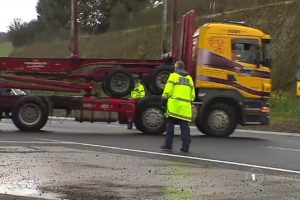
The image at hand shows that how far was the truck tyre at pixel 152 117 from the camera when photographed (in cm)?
1722

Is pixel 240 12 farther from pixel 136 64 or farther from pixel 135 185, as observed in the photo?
pixel 135 185

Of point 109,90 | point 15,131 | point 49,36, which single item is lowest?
point 15,131

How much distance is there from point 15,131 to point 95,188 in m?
9.70

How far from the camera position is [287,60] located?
32.8 metres

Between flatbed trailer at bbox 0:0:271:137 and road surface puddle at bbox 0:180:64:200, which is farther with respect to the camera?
flatbed trailer at bbox 0:0:271:137

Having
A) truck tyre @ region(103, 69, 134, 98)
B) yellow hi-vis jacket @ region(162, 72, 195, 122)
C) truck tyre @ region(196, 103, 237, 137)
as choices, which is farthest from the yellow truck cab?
yellow hi-vis jacket @ region(162, 72, 195, 122)

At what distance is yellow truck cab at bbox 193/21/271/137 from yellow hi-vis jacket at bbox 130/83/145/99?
168cm

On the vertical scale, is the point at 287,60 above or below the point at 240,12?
below

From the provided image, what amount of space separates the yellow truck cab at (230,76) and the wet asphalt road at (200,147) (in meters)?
0.70

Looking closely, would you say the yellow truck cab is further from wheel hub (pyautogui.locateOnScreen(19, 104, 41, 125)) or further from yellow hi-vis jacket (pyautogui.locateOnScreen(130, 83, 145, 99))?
wheel hub (pyautogui.locateOnScreen(19, 104, 41, 125))

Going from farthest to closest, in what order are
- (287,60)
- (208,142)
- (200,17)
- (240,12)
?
(200,17) → (240,12) → (287,60) → (208,142)

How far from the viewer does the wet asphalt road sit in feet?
37.6

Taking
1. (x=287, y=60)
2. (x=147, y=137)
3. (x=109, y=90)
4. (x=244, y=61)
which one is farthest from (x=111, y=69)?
(x=287, y=60)

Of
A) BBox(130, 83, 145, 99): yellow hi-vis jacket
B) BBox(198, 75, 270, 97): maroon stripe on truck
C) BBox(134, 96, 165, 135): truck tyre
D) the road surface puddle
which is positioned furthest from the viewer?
BBox(130, 83, 145, 99): yellow hi-vis jacket
